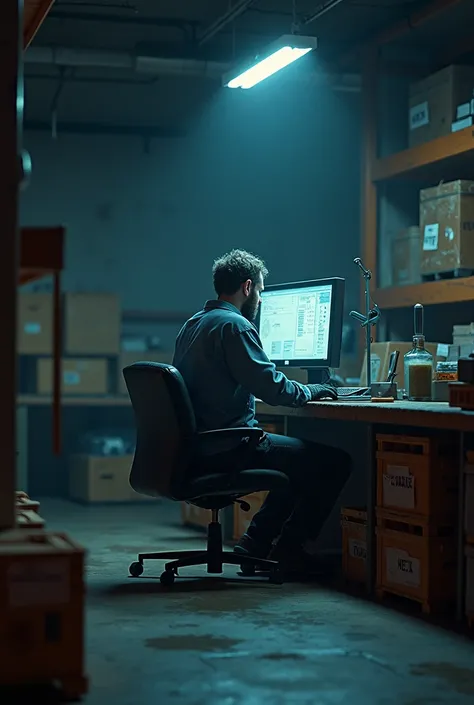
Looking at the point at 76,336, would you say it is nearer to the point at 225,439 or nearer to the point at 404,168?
the point at 404,168

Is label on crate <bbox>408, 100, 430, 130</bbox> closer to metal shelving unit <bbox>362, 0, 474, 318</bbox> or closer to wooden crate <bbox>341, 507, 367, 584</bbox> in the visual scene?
metal shelving unit <bbox>362, 0, 474, 318</bbox>

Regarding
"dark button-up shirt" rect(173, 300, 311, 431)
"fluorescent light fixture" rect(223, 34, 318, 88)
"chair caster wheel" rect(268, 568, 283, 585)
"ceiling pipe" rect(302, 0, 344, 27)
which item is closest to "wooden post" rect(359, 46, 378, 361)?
"ceiling pipe" rect(302, 0, 344, 27)

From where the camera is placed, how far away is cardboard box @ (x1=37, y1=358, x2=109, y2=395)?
7688 mm

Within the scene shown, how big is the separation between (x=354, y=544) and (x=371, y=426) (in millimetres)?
518

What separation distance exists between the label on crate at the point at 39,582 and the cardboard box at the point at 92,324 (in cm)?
518

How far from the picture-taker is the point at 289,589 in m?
4.15

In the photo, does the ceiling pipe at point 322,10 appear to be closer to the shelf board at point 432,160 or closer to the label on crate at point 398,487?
the shelf board at point 432,160

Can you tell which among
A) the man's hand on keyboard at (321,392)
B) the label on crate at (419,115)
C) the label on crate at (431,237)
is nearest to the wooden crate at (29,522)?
the man's hand on keyboard at (321,392)

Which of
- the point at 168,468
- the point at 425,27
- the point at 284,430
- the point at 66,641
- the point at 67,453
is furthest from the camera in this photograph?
the point at 67,453

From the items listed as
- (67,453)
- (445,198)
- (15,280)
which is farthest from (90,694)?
(67,453)

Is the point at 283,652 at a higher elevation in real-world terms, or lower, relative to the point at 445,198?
lower

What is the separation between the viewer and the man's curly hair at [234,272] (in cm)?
439

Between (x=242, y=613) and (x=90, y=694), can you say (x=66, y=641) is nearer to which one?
(x=90, y=694)

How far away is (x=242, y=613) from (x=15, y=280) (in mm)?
1542
